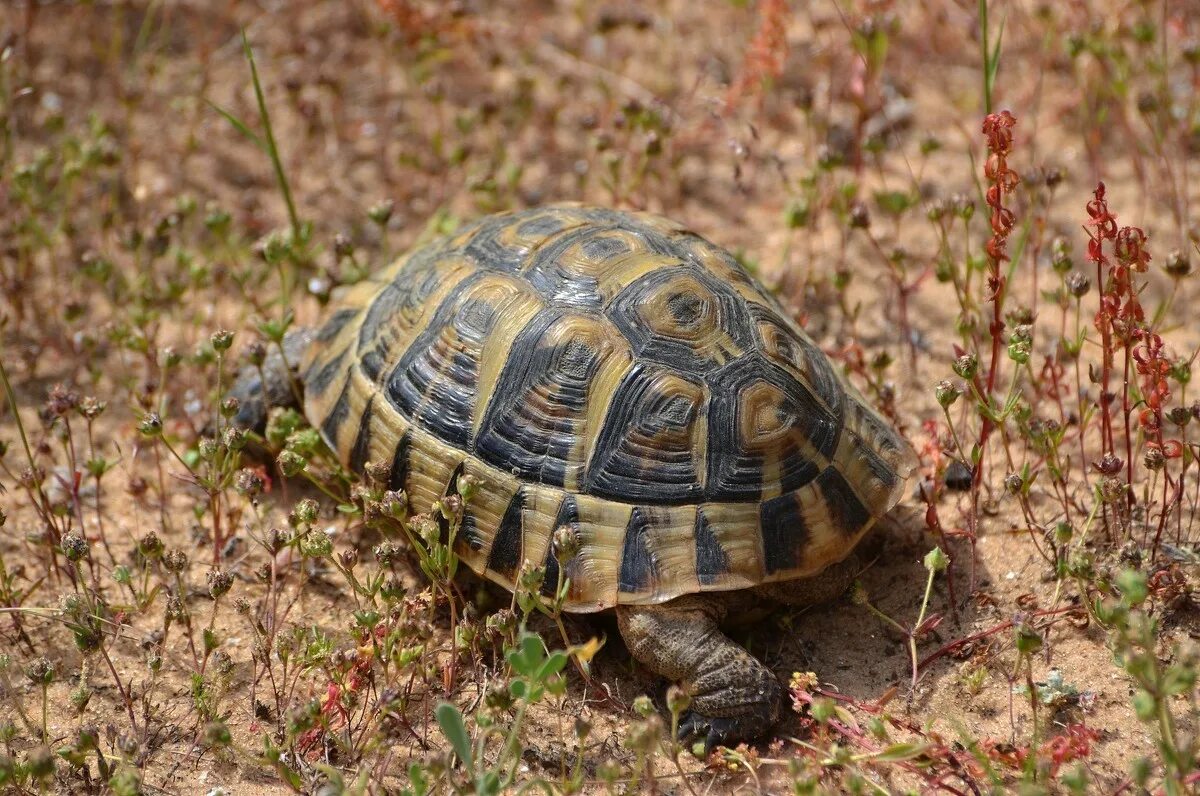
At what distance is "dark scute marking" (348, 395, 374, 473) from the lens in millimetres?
4059

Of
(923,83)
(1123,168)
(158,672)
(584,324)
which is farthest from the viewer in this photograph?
(923,83)

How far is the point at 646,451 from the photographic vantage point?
358 cm

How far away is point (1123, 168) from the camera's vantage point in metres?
5.74

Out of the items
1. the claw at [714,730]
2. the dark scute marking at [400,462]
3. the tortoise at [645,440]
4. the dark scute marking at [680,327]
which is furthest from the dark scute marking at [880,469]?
the dark scute marking at [400,462]

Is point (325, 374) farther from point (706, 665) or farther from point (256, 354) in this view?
point (706, 665)

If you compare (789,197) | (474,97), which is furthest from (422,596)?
(474,97)

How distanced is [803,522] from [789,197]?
266cm

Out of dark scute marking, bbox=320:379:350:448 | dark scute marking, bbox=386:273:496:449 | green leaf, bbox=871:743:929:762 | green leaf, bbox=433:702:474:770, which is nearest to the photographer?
green leaf, bbox=433:702:474:770

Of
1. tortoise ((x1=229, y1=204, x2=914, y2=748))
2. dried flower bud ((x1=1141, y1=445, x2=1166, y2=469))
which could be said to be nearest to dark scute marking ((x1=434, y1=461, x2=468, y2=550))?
tortoise ((x1=229, y1=204, x2=914, y2=748))

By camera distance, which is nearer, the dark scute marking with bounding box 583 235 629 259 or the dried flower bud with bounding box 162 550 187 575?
the dried flower bud with bounding box 162 550 187 575

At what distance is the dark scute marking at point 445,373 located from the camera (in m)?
3.84

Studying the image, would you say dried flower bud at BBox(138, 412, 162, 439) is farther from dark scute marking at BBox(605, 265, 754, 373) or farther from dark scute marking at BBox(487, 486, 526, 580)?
dark scute marking at BBox(605, 265, 754, 373)

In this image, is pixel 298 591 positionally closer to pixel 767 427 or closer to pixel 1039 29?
pixel 767 427

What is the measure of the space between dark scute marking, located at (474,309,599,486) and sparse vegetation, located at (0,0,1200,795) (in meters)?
0.34
